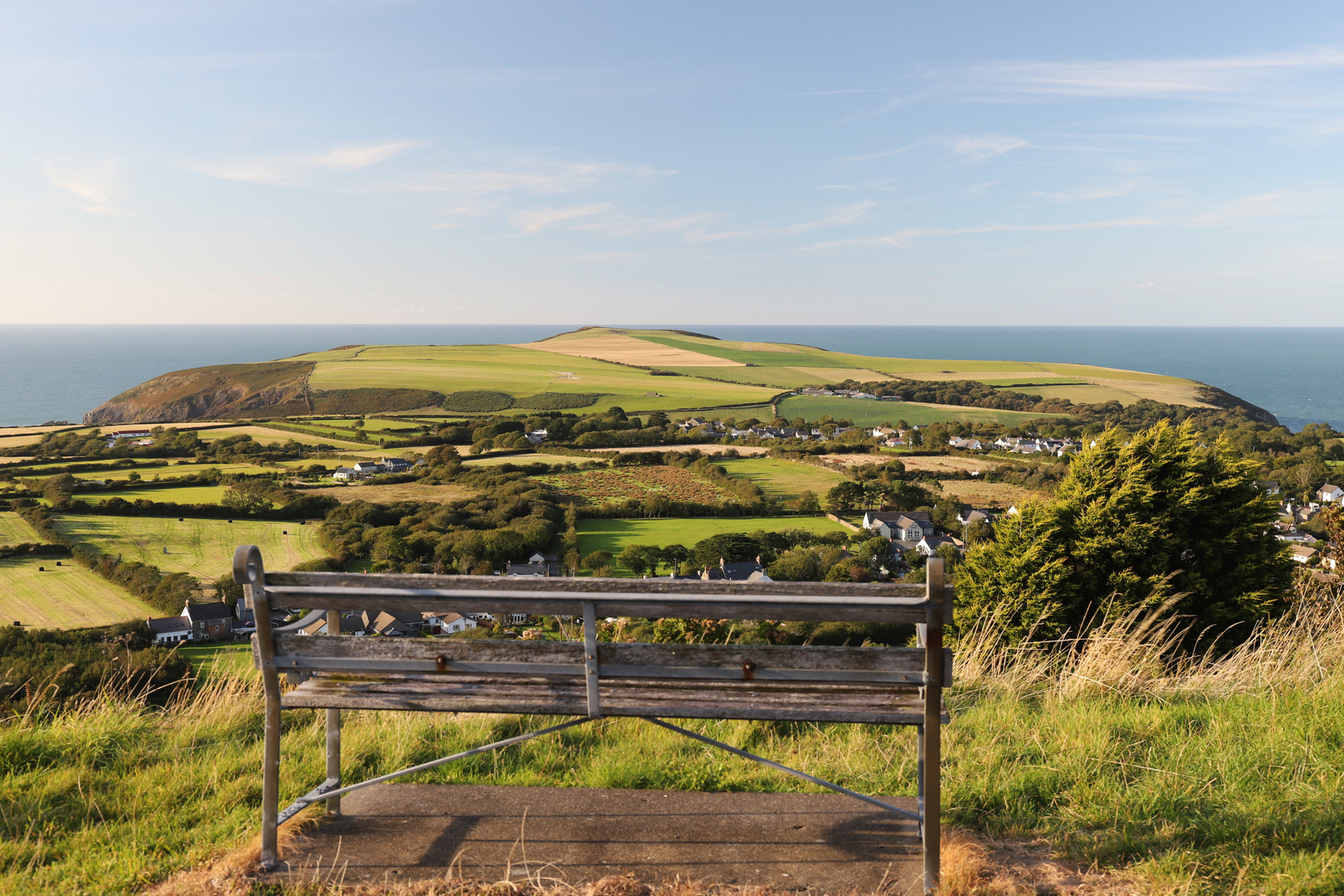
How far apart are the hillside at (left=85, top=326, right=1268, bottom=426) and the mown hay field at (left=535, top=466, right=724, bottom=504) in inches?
1105

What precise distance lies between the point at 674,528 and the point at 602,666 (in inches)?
1581

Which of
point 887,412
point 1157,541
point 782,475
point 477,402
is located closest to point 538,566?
point 782,475

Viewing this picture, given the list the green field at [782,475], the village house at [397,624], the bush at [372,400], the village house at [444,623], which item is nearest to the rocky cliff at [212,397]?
the bush at [372,400]

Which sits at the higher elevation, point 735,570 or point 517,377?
point 517,377

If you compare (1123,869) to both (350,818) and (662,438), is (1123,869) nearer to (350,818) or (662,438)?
(350,818)

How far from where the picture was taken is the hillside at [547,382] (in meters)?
92.2

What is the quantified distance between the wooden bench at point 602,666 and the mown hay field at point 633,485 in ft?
151

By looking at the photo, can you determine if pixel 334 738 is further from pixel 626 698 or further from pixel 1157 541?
pixel 1157 541

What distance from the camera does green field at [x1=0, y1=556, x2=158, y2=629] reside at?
27.5 m

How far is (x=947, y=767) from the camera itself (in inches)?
136

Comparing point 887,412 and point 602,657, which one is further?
point 887,412

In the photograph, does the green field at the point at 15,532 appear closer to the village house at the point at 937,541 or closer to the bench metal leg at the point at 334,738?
the village house at the point at 937,541

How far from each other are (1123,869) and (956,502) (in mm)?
47965

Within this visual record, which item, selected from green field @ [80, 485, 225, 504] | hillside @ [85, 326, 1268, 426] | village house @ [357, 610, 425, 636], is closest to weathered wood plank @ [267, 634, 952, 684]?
village house @ [357, 610, 425, 636]
